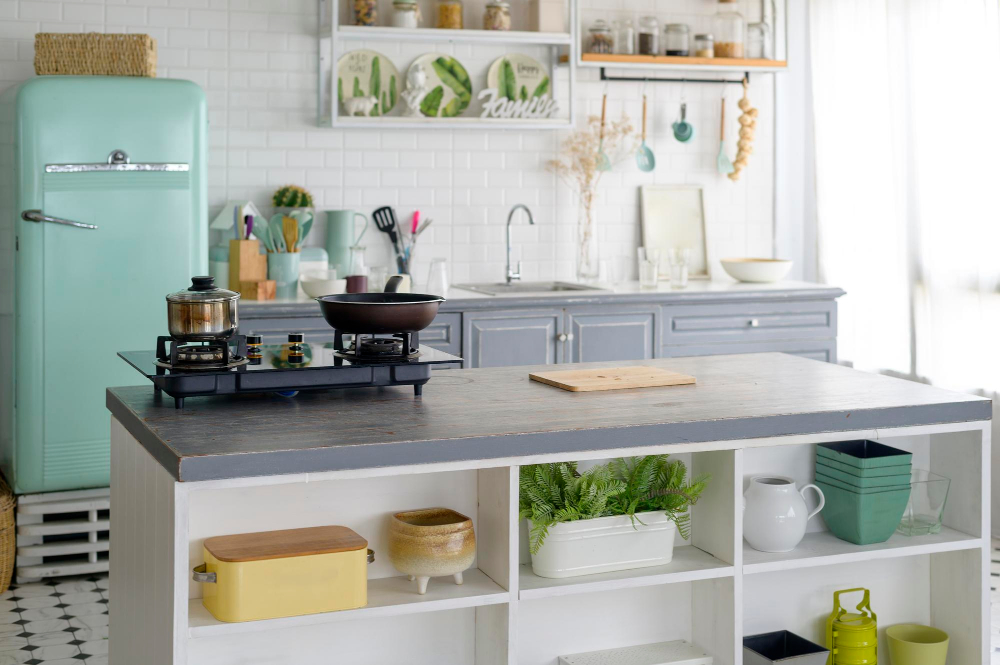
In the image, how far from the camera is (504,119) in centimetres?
593

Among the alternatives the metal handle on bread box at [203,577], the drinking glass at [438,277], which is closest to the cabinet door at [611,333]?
the drinking glass at [438,277]

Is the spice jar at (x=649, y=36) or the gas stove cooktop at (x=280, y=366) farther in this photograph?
the spice jar at (x=649, y=36)

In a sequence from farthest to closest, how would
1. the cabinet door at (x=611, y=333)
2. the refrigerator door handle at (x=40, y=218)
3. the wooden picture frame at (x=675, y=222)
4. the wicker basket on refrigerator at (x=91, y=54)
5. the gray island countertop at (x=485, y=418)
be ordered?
the wooden picture frame at (x=675, y=222) → the cabinet door at (x=611, y=333) → the wicker basket on refrigerator at (x=91, y=54) → the refrigerator door handle at (x=40, y=218) → the gray island countertop at (x=485, y=418)

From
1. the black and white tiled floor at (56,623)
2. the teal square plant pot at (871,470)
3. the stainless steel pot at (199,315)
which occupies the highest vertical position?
the stainless steel pot at (199,315)

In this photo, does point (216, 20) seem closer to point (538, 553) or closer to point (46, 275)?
point (46, 275)

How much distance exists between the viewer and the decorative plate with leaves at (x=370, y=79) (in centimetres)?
582

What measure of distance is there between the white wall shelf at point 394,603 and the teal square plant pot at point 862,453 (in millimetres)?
1090

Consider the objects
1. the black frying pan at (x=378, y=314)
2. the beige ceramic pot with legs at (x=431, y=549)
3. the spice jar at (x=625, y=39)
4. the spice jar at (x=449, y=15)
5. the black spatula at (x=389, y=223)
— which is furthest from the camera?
the spice jar at (x=625, y=39)

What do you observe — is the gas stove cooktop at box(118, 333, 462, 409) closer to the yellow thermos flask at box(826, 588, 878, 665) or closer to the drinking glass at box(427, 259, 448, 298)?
the yellow thermos flask at box(826, 588, 878, 665)

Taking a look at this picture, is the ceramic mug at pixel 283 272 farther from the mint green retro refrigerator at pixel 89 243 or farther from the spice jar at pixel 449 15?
the spice jar at pixel 449 15

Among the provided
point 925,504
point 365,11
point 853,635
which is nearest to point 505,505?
point 853,635

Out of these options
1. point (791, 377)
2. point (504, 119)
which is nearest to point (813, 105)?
point (504, 119)

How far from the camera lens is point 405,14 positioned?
5.66m

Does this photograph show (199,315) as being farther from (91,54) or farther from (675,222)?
(675,222)
